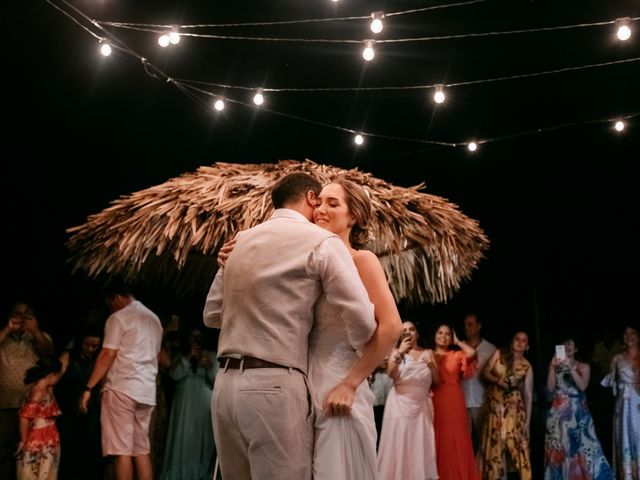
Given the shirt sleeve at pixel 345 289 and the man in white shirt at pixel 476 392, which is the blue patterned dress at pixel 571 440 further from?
the shirt sleeve at pixel 345 289

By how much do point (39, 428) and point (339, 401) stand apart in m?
3.90

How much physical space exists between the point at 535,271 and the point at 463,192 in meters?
1.47

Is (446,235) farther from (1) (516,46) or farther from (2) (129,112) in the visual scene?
(2) (129,112)

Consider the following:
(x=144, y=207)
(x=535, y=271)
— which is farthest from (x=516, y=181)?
(x=144, y=207)

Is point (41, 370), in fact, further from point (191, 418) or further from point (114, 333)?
point (191, 418)

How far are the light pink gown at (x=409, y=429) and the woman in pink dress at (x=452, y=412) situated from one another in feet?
0.48

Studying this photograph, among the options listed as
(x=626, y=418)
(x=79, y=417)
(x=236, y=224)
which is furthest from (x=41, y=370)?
(x=626, y=418)

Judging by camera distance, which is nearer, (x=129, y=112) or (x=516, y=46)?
(x=516, y=46)

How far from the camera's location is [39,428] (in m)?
5.15

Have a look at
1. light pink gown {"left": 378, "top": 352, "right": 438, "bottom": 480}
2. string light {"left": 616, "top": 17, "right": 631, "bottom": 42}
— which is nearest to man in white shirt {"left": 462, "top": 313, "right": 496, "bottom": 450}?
light pink gown {"left": 378, "top": 352, "right": 438, "bottom": 480}

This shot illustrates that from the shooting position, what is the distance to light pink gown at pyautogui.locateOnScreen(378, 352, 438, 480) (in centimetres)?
597

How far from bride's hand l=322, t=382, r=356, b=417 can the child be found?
12.6ft

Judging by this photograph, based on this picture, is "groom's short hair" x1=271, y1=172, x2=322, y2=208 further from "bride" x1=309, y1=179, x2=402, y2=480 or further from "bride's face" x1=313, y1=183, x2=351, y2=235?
"bride" x1=309, y1=179, x2=402, y2=480

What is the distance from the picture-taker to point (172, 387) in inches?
266
